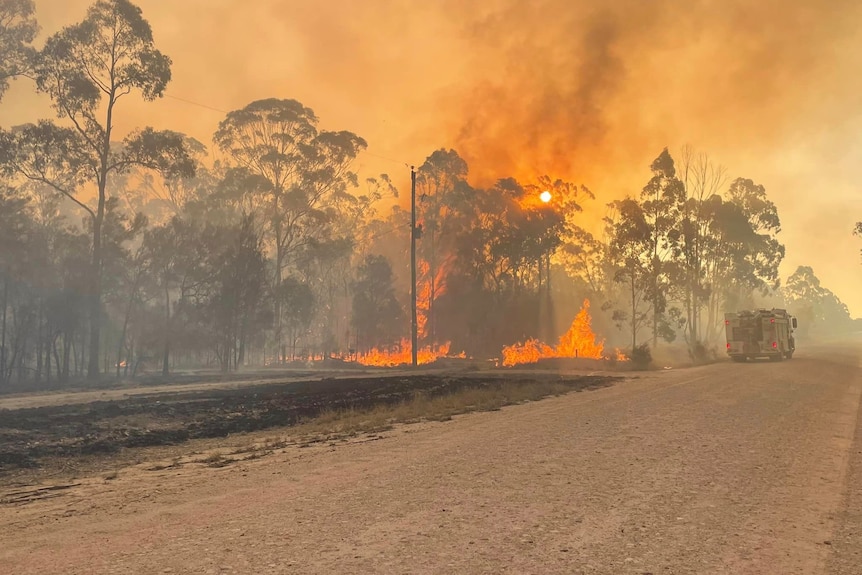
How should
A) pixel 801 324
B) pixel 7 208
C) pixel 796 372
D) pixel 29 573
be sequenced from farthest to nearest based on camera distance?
pixel 801 324 → pixel 7 208 → pixel 796 372 → pixel 29 573

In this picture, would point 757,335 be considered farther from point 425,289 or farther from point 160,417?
point 160,417

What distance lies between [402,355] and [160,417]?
39.2 meters

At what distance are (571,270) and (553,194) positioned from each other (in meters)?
24.7

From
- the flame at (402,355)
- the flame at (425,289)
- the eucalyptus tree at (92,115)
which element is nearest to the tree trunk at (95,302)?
the eucalyptus tree at (92,115)

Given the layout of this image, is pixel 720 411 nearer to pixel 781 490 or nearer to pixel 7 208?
pixel 781 490

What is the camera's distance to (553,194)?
61.5 m

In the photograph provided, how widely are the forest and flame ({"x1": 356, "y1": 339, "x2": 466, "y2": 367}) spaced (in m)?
0.42

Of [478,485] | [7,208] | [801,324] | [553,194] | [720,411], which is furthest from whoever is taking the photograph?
[801,324]

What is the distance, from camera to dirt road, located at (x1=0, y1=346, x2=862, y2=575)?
185 inches

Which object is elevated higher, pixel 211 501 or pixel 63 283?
pixel 63 283

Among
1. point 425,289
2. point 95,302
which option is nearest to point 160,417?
point 95,302

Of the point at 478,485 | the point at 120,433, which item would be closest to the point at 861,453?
the point at 478,485

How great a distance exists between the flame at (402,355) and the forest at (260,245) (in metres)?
0.42

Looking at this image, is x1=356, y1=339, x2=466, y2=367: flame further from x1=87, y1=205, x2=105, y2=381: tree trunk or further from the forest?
x1=87, y1=205, x2=105, y2=381: tree trunk
